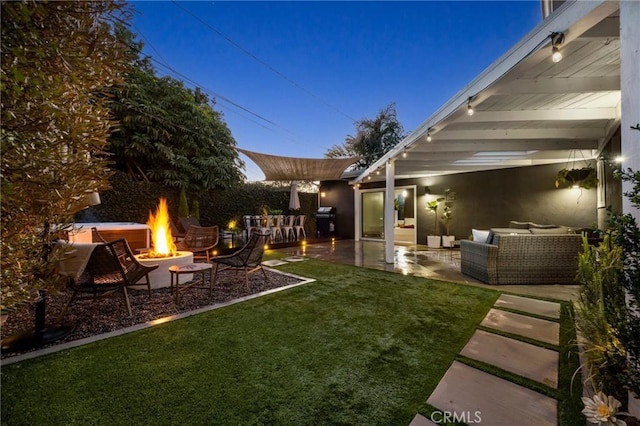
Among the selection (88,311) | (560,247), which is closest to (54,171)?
(88,311)

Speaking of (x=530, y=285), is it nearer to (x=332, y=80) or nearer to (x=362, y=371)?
(x=362, y=371)

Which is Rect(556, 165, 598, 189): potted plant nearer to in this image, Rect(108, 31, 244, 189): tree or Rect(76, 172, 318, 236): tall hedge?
Rect(76, 172, 318, 236): tall hedge

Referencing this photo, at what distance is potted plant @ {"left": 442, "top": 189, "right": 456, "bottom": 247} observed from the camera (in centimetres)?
834

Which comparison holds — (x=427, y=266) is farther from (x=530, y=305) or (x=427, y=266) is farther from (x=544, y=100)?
(x=544, y=100)

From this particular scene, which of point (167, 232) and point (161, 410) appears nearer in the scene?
point (161, 410)

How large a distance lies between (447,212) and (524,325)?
6175 millimetres

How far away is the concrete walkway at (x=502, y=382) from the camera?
1523 mm

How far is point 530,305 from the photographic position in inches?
129

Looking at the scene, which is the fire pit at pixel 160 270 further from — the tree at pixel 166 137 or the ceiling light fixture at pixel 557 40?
the ceiling light fixture at pixel 557 40

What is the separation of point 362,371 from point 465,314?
172 centimetres

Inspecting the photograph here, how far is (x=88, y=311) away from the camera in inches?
120

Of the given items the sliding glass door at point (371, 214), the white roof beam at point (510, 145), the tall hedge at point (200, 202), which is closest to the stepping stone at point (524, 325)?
the white roof beam at point (510, 145)

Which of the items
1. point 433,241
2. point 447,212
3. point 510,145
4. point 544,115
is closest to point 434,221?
point 447,212

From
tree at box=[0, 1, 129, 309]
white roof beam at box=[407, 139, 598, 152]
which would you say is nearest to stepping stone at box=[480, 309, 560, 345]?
white roof beam at box=[407, 139, 598, 152]
